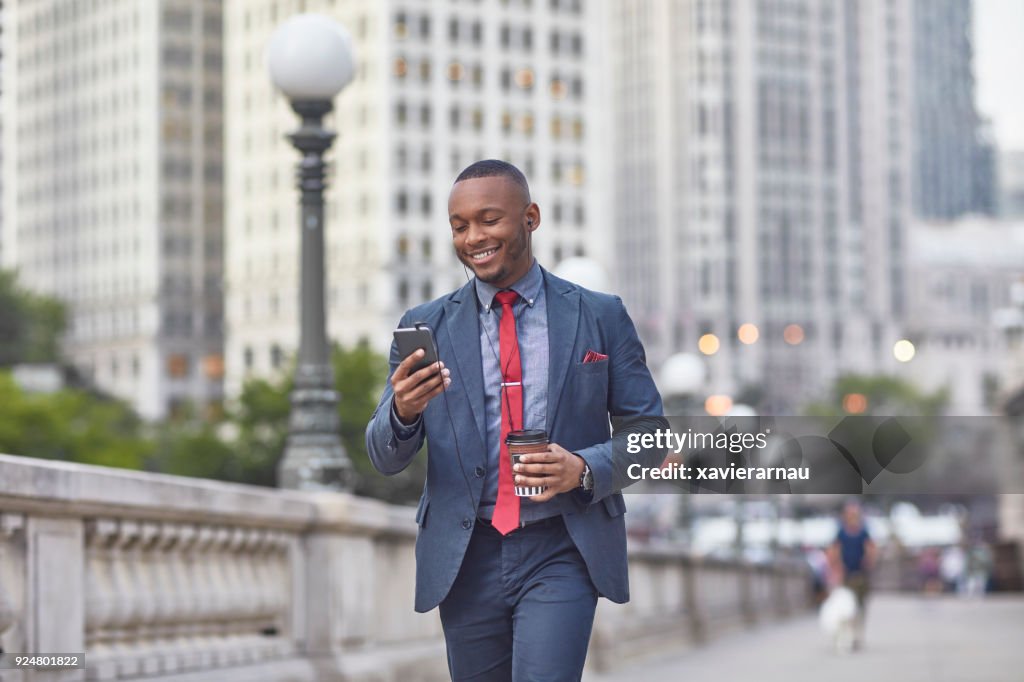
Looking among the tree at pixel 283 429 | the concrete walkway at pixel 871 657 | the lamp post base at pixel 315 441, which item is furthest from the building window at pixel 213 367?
the lamp post base at pixel 315 441

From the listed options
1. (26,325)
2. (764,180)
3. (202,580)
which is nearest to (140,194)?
(26,325)

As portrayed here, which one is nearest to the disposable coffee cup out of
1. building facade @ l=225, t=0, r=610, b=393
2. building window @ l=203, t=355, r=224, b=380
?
building facade @ l=225, t=0, r=610, b=393

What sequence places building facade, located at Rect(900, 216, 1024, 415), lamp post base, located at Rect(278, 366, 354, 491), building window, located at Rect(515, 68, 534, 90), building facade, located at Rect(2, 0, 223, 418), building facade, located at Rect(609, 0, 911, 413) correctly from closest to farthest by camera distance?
lamp post base, located at Rect(278, 366, 354, 491) → building window, located at Rect(515, 68, 534, 90) → building facade, located at Rect(2, 0, 223, 418) → building facade, located at Rect(900, 216, 1024, 415) → building facade, located at Rect(609, 0, 911, 413)

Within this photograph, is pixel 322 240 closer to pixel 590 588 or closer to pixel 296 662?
pixel 296 662

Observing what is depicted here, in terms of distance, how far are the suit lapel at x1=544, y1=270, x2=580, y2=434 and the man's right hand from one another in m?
0.36

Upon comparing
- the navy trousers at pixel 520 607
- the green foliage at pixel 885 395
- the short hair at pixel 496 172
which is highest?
the green foliage at pixel 885 395

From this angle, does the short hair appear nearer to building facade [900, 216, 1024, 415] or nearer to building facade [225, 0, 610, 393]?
building facade [225, 0, 610, 393]

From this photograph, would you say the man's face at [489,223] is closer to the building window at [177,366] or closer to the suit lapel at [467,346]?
the suit lapel at [467,346]

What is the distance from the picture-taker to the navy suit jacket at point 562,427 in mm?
5789

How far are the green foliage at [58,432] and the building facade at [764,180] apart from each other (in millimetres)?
78582

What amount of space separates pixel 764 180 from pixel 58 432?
101 metres

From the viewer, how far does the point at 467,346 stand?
5.90 m

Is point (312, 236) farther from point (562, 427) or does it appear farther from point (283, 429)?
point (283, 429)

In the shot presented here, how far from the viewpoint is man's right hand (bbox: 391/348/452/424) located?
5.56 meters
